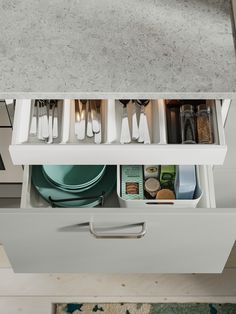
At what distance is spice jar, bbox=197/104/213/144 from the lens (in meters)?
1.16

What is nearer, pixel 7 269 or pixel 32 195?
pixel 32 195

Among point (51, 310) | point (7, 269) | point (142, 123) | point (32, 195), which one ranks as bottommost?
point (51, 310)

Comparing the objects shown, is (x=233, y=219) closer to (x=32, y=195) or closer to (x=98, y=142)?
(x=98, y=142)

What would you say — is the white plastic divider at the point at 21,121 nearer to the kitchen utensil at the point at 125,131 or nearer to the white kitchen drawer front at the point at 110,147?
the white kitchen drawer front at the point at 110,147

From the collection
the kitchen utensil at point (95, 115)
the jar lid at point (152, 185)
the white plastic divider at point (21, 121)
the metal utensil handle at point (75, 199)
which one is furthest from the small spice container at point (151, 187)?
the white plastic divider at point (21, 121)

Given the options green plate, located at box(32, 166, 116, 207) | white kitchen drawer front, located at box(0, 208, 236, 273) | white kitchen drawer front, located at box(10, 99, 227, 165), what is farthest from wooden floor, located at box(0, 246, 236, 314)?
white kitchen drawer front, located at box(10, 99, 227, 165)

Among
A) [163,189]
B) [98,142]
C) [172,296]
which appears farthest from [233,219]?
[172,296]

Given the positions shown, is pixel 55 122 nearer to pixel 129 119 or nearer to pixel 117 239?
pixel 129 119

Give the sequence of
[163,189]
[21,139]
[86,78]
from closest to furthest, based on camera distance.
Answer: [86,78]
[21,139]
[163,189]

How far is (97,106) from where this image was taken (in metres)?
1.24

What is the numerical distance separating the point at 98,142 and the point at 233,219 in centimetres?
34

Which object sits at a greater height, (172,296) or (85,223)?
(85,223)

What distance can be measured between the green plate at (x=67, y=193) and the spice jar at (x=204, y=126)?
0.98 feet

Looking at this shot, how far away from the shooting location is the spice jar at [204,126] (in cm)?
116
